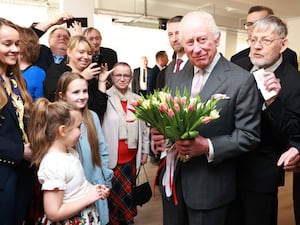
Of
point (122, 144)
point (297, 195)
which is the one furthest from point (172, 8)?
point (297, 195)

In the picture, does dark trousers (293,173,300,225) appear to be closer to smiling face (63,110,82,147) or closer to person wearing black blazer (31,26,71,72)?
smiling face (63,110,82,147)

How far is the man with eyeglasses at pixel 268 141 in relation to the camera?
168cm

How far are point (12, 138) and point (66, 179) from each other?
1.21 ft

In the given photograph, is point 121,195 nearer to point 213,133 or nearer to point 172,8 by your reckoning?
point 213,133

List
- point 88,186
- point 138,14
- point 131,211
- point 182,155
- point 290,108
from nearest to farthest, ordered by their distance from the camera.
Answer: point 182,155 → point 290,108 → point 88,186 → point 131,211 → point 138,14

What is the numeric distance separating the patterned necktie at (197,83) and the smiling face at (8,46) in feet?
3.27

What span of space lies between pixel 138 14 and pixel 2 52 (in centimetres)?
576

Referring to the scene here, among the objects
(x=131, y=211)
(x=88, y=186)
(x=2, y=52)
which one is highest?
(x=2, y=52)

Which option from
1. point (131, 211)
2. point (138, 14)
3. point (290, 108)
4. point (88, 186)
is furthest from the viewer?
point (138, 14)

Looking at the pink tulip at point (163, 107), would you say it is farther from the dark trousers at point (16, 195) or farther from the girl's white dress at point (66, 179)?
the dark trousers at point (16, 195)

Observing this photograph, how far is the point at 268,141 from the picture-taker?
1725 mm

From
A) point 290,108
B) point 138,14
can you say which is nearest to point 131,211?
point 290,108

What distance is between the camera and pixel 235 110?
4.87 feet

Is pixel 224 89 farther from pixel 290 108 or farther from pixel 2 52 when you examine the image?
pixel 2 52
